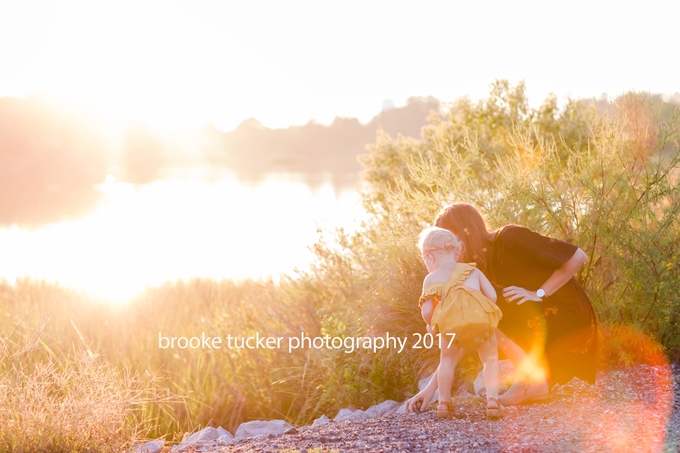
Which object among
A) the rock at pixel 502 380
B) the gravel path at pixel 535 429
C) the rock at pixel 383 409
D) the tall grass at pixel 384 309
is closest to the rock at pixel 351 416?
the rock at pixel 383 409

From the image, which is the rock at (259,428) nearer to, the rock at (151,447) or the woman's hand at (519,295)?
the rock at (151,447)

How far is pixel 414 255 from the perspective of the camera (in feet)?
20.5

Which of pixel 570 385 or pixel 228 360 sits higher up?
pixel 570 385

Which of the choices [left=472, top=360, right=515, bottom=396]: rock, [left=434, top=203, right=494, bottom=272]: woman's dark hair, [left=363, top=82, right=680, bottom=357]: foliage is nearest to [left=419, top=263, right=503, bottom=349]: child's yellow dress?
[left=434, top=203, right=494, bottom=272]: woman's dark hair

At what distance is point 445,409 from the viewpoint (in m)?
4.09

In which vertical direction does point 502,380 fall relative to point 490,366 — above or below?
below

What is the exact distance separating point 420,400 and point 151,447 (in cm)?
196

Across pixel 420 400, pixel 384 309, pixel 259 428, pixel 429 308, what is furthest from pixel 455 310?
pixel 259 428

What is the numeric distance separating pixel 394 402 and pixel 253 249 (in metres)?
15.5

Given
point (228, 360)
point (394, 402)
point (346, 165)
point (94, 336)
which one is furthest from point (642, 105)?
point (346, 165)

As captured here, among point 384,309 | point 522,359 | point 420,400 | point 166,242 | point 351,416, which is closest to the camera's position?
point 522,359

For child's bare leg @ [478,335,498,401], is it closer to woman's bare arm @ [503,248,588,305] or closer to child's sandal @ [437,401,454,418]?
child's sandal @ [437,401,454,418]

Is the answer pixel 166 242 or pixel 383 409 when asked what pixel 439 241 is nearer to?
pixel 383 409

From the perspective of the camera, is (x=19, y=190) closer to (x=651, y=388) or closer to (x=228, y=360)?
(x=228, y=360)
